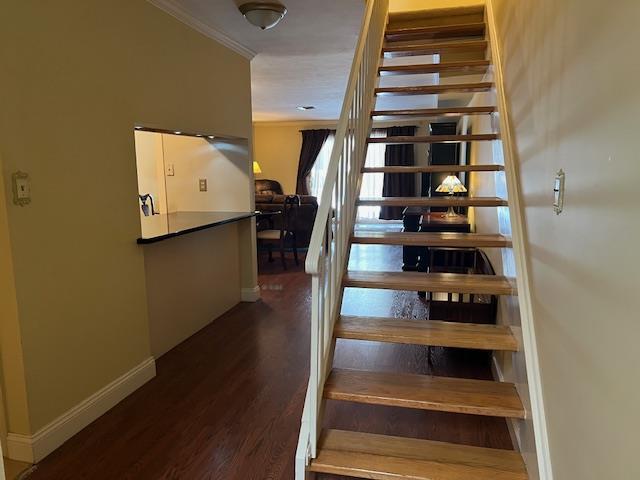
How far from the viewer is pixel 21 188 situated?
1.93 metres

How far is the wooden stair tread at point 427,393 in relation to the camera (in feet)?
6.07

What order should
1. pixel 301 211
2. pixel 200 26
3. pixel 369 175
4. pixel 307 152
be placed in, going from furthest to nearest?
pixel 307 152, pixel 369 175, pixel 301 211, pixel 200 26

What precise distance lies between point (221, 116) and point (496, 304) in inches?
99.5

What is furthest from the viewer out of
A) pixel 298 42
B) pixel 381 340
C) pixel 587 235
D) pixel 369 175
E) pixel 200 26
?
pixel 369 175

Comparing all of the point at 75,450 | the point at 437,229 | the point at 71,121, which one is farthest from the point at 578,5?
the point at 437,229

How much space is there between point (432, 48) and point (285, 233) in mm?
3311

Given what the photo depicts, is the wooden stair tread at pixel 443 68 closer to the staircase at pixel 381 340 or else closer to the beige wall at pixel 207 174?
the staircase at pixel 381 340

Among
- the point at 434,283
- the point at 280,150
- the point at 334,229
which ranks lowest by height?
the point at 434,283

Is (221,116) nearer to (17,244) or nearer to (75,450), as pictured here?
(17,244)

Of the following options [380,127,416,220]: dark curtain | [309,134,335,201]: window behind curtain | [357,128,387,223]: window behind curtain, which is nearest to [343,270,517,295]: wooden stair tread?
[380,127,416,220]: dark curtain

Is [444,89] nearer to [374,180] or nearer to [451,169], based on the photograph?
[451,169]

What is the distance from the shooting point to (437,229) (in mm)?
4246

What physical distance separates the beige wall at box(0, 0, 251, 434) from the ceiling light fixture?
1.76 feet

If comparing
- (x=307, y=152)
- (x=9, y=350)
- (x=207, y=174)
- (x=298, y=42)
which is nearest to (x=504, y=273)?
(x=9, y=350)
